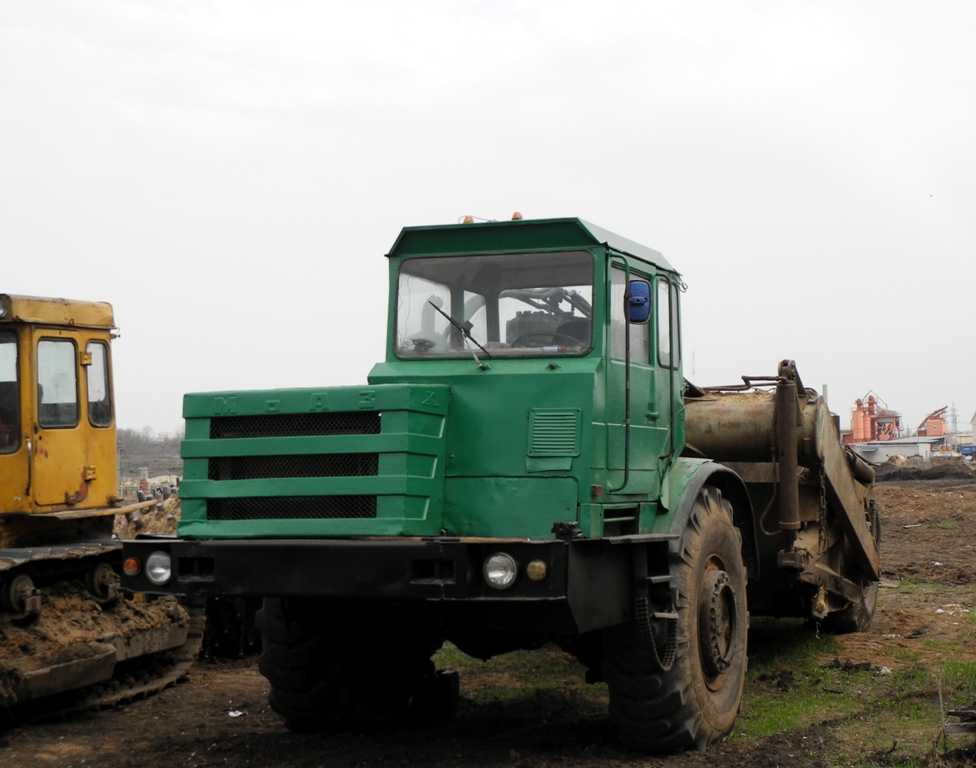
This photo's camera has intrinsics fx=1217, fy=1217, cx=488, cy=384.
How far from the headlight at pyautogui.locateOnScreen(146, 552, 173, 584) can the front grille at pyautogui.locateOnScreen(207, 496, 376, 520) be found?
327 millimetres

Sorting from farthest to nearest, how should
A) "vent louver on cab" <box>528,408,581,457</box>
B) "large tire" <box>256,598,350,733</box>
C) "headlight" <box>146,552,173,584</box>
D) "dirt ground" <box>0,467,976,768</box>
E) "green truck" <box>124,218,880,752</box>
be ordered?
"large tire" <box>256,598,350,733</box>, "dirt ground" <box>0,467,976,768</box>, "headlight" <box>146,552,173,584</box>, "vent louver on cab" <box>528,408,581,457</box>, "green truck" <box>124,218,880,752</box>

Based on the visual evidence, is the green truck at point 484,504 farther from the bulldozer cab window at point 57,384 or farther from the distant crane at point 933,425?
the distant crane at point 933,425

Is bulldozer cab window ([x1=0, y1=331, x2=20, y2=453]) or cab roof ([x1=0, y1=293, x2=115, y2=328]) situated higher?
cab roof ([x1=0, y1=293, x2=115, y2=328])

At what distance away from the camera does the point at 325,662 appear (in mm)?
7719

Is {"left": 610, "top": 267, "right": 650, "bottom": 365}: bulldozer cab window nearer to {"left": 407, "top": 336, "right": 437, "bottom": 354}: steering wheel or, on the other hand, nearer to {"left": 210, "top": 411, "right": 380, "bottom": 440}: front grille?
{"left": 407, "top": 336, "right": 437, "bottom": 354}: steering wheel

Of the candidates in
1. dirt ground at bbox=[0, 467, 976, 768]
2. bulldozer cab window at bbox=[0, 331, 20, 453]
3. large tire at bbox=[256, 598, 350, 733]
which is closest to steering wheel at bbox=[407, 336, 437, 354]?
A: large tire at bbox=[256, 598, 350, 733]

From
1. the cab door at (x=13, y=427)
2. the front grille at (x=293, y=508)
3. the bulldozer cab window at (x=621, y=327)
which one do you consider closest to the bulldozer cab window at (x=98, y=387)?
the cab door at (x=13, y=427)

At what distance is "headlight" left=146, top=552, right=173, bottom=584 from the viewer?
22.2 feet

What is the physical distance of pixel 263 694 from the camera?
971cm

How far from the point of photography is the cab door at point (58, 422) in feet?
31.3

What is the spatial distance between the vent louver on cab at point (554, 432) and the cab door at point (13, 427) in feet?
15.4

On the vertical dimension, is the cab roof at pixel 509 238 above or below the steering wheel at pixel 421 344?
above

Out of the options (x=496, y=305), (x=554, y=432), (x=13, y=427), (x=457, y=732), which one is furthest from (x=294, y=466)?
(x=13, y=427)

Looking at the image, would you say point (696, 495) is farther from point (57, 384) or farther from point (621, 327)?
point (57, 384)
